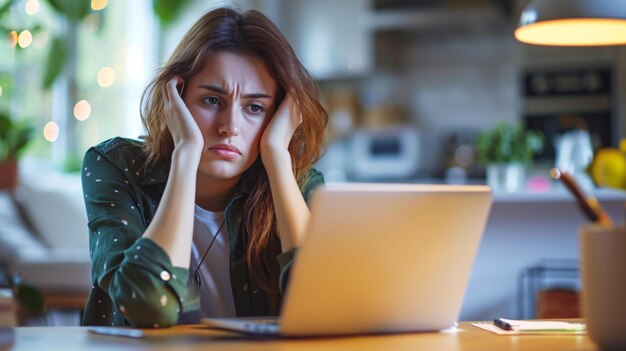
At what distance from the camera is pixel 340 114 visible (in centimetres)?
769

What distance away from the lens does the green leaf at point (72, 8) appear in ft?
8.89

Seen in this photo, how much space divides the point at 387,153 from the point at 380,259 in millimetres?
6303

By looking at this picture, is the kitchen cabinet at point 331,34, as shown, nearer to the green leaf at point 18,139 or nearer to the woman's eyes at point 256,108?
the green leaf at point 18,139

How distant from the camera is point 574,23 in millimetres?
1932

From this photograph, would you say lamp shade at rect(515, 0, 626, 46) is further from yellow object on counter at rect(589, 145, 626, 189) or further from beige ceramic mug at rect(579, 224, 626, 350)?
beige ceramic mug at rect(579, 224, 626, 350)

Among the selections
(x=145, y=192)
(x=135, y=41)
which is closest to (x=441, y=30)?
(x=135, y=41)

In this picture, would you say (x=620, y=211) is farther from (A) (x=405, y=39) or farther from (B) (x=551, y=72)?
(A) (x=405, y=39)

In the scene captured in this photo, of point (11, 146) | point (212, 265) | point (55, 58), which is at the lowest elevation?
point (212, 265)

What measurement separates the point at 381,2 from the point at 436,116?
1.05 metres

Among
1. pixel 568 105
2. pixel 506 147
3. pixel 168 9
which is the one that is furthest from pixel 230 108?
pixel 568 105

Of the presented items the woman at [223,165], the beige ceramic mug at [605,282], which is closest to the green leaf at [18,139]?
the woman at [223,165]

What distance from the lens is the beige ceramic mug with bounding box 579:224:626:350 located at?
103 centimetres

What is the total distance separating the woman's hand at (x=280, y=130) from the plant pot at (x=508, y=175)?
2529mm

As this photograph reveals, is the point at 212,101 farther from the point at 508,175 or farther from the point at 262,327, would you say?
the point at 508,175
